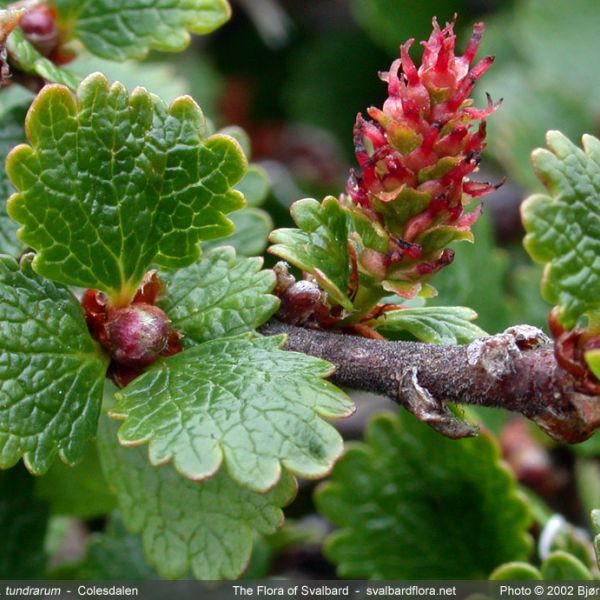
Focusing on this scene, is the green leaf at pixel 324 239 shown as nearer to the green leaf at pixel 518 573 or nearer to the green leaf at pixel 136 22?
the green leaf at pixel 136 22

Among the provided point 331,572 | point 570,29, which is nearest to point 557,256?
point 331,572

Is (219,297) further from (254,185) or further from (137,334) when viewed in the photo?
(254,185)

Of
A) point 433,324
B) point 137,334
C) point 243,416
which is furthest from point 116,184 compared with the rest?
point 433,324

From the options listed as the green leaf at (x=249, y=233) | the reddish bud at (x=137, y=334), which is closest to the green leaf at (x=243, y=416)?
the reddish bud at (x=137, y=334)

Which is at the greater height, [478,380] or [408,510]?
[478,380]

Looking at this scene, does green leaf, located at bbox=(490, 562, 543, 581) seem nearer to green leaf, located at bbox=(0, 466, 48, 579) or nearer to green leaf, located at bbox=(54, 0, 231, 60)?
green leaf, located at bbox=(0, 466, 48, 579)
